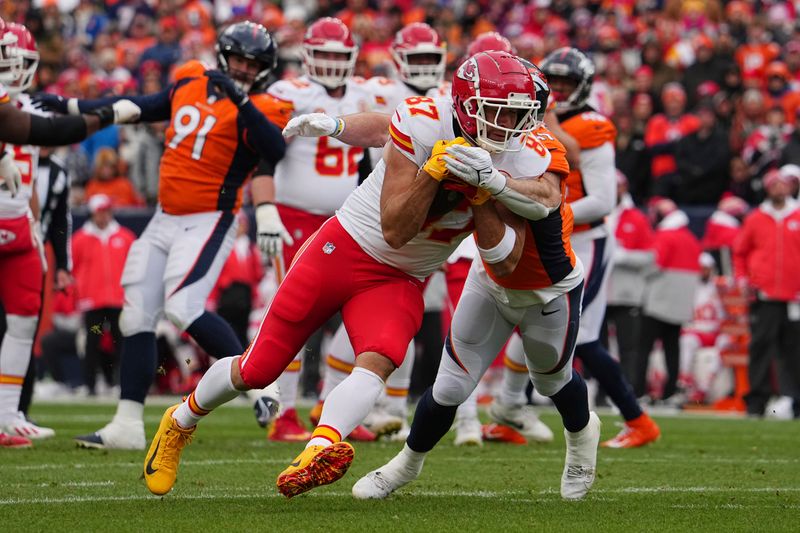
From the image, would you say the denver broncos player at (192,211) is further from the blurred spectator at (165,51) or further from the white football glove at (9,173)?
the blurred spectator at (165,51)

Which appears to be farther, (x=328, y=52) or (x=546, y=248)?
(x=328, y=52)

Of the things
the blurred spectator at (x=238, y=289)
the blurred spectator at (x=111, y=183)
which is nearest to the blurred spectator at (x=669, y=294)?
the blurred spectator at (x=238, y=289)

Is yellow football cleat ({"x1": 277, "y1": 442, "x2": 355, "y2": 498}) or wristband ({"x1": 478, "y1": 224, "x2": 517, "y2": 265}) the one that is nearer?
yellow football cleat ({"x1": 277, "y1": 442, "x2": 355, "y2": 498})

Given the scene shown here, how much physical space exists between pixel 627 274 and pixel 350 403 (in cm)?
857

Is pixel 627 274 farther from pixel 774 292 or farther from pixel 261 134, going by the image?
pixel 261 134

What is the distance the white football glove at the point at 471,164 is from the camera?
446cm

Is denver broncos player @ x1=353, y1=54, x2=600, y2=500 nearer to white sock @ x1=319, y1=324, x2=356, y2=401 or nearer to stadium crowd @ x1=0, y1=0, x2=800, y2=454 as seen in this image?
white sock @ x1=319, y1=324, x2=356, y2=401

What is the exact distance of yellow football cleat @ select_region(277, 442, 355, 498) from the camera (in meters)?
4.43

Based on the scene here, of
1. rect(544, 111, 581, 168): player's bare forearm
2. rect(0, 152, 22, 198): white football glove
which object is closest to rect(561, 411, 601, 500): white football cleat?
rect(544, 111, 581, 168): player's bare forearm

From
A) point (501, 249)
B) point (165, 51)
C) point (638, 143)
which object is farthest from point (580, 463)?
point (165, 51)

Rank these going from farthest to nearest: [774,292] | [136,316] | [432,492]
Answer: [774,292], [136,316], [432,492]

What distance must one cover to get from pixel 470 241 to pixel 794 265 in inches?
192

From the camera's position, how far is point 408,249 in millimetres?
5008

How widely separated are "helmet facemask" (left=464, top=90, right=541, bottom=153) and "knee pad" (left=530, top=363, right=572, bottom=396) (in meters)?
0.98
